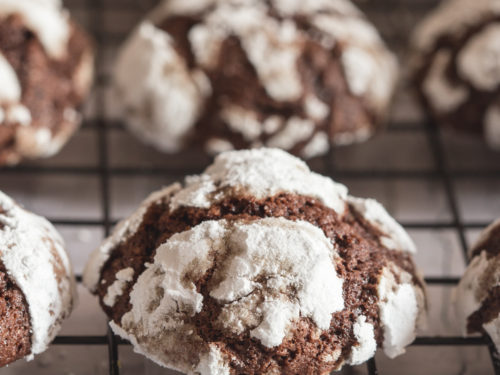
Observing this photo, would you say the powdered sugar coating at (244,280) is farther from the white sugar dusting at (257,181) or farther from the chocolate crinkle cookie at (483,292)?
the chocolate crinkle cookie at (483,292)

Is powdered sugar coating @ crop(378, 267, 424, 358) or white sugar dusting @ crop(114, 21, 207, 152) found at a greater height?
white sugar dusting @ crop(114, 21, 207, 152)

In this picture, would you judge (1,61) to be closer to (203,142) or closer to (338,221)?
(203,142)

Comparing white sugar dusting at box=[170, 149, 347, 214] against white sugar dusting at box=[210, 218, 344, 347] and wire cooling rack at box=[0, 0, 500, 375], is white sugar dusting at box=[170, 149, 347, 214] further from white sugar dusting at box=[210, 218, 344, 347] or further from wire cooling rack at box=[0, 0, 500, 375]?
wire cooling rack at box=[0, 0, 500, 375]

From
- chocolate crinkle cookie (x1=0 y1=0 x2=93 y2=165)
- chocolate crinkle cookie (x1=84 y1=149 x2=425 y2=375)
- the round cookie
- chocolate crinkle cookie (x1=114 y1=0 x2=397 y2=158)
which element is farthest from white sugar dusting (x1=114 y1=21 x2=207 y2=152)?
the round cookie

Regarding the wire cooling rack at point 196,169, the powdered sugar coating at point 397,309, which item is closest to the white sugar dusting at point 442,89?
the wire cooling rack at point 196,169

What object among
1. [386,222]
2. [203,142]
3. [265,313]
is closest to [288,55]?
[203,142]
